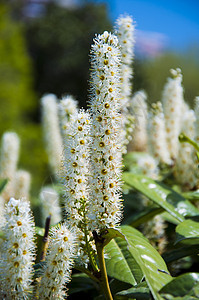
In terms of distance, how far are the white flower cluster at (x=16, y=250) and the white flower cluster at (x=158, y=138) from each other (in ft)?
4.30

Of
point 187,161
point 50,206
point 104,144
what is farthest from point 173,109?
point 104,144

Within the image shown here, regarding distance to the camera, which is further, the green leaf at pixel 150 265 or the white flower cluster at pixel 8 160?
the white flower cluster at pixel 8 160

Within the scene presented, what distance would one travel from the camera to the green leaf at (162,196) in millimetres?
1541

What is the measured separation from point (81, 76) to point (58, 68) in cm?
133

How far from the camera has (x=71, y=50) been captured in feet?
57.2

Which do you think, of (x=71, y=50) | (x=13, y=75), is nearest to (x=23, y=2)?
(x=71, y=50)

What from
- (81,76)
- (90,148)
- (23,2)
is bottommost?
(90,148)

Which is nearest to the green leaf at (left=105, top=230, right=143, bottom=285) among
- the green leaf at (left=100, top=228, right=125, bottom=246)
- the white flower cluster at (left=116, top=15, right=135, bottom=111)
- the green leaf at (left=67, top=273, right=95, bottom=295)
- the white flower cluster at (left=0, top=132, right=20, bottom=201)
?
the green leaf at (left=100, top=228, right=125, bottom=246)

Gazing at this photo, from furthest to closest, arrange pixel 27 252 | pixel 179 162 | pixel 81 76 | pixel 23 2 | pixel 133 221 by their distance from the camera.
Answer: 1. pixel 23 2
2. pixel 81 76
3. pixel 179 162
4. pixel 133 221
5. pixel 27 252

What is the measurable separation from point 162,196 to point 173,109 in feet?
2.40

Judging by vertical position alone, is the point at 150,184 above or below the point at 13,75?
below

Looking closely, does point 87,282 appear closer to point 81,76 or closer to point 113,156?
point 113,156

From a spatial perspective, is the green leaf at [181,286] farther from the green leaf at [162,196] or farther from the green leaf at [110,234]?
the green leaf at [162,196]

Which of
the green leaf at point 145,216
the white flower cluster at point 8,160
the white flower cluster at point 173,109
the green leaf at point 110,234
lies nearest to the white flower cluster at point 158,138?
the white flower cluster at point 173,109
